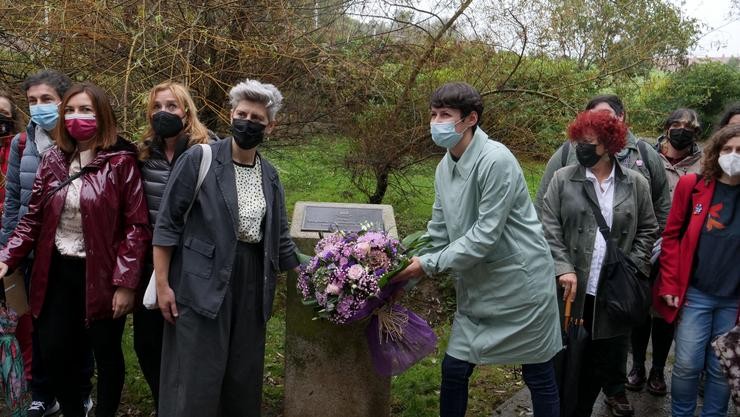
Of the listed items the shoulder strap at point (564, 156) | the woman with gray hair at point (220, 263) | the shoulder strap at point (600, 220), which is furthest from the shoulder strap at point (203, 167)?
the shoulder strap at point (564, 156)

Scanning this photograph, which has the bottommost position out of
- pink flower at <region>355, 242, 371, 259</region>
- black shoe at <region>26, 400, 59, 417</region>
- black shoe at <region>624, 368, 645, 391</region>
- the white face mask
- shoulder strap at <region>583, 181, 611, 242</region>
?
black shoe at <region>26, 400, 59, 417</region>

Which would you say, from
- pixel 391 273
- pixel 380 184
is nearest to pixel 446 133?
pixel 391 273

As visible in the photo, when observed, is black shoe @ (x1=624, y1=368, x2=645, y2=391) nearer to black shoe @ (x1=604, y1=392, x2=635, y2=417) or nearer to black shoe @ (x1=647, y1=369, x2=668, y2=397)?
black shoe @ (x1=647, y1=369, x2=668, y2=397)

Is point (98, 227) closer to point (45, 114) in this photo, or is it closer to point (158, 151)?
point (158, 151)

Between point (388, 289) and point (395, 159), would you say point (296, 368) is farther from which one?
point (395, 159)

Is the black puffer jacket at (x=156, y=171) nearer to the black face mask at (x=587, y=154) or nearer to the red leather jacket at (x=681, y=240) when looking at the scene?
the black face mask at (x=587, y=154)

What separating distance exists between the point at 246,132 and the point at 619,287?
2.15 m

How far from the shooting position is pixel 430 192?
25.3ft

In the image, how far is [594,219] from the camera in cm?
Result: 348

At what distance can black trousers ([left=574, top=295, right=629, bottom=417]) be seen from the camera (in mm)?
3627

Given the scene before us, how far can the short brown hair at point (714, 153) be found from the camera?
11.2 ft

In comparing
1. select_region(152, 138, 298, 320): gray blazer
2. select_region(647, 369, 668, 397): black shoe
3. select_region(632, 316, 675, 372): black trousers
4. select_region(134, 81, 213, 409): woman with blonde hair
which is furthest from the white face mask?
select_region(134, 81, 213, 409): woman with blonde hair

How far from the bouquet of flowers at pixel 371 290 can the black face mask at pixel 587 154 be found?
100 centimetres

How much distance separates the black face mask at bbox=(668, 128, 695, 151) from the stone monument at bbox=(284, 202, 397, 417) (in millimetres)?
2123
